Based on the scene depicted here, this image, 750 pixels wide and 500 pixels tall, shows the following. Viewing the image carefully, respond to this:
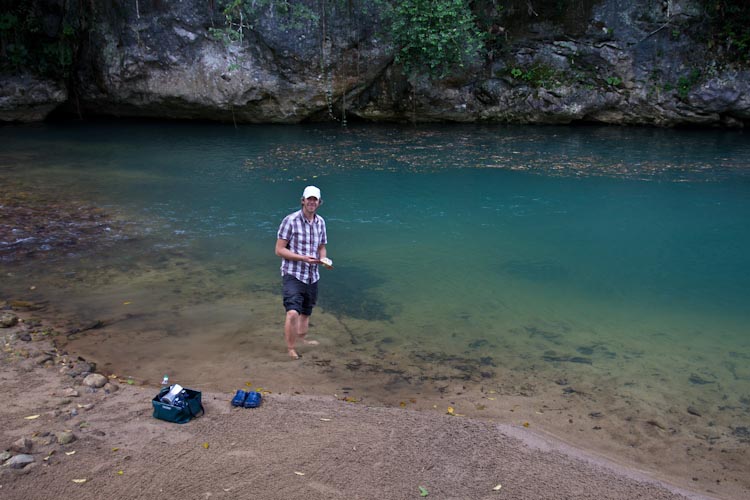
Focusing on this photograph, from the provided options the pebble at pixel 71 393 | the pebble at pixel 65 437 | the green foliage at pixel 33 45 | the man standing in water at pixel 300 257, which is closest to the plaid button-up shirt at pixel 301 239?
the man standing in water at pixel 300 257

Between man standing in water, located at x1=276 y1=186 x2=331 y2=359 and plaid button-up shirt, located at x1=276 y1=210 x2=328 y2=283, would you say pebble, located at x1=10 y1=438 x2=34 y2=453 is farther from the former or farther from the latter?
plaid button-up shirt, located at x1=276 y1=210 x2=328 y2=283

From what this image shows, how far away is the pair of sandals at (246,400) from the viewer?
4.77m

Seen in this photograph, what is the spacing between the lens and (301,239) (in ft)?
18.9

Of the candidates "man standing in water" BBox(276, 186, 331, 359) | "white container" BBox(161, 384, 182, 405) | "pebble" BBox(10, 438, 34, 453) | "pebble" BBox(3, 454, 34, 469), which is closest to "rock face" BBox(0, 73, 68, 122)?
"man standing in water" BBox(276, 186, 331, 359)

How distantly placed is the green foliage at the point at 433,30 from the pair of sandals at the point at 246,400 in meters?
13.1

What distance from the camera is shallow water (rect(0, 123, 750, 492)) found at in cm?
596

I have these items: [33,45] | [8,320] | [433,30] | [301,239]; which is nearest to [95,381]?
[8,320]

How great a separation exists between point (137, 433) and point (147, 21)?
56.2ft

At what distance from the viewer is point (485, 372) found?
5.97 meters

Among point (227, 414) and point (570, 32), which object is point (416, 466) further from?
point (570, 32)

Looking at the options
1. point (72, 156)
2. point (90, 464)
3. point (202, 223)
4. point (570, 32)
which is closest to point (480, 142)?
point (570, 32)

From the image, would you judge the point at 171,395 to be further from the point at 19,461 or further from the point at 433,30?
the point at 433,30

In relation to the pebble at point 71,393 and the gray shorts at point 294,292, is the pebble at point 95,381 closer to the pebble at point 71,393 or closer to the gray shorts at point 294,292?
the pebble at point 71,393

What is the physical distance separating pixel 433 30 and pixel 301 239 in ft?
39.4
